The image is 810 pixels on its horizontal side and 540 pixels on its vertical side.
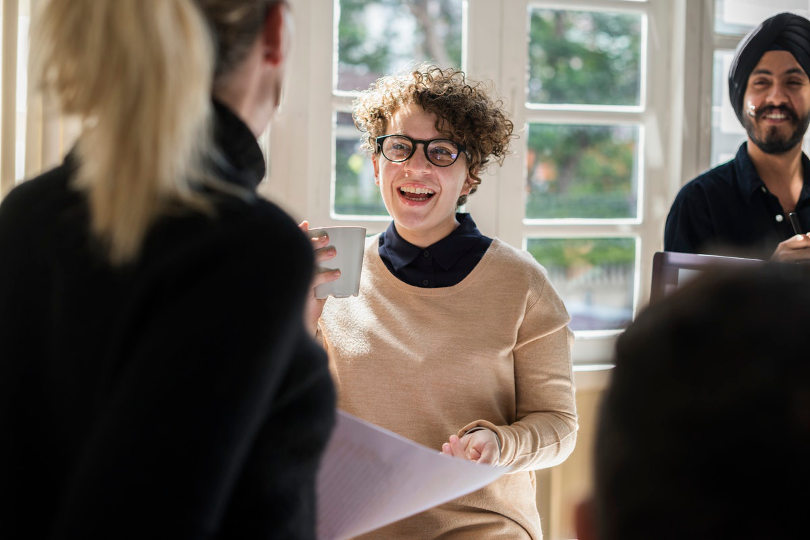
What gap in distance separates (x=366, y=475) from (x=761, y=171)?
1.66m

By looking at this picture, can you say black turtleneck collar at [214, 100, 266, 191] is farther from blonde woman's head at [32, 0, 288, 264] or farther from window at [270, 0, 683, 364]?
window at [270, 0, 683, 364]

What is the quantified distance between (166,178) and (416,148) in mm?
1132

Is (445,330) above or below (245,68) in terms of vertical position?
below

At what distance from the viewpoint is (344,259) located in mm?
1391

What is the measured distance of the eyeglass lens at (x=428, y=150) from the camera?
171 cm

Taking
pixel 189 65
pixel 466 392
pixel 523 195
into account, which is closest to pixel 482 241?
pixel 466 392

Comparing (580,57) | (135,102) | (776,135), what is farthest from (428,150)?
(580,57)

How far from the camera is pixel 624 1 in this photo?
2584 millimetres

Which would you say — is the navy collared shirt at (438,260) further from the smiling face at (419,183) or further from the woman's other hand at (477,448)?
the woman's other hand at (477,448)

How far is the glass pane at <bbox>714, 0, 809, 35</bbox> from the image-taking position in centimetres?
262

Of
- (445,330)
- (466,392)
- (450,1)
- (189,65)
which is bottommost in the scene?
(466,392)

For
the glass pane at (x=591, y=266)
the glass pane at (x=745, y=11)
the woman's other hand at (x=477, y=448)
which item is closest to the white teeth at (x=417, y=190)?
the woman's other hand at (x=477, y=448)

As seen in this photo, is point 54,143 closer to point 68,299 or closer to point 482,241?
point 482,241

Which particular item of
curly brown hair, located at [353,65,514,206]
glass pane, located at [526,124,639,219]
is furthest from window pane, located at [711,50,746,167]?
glass pane, located at [526,124,639,219]
